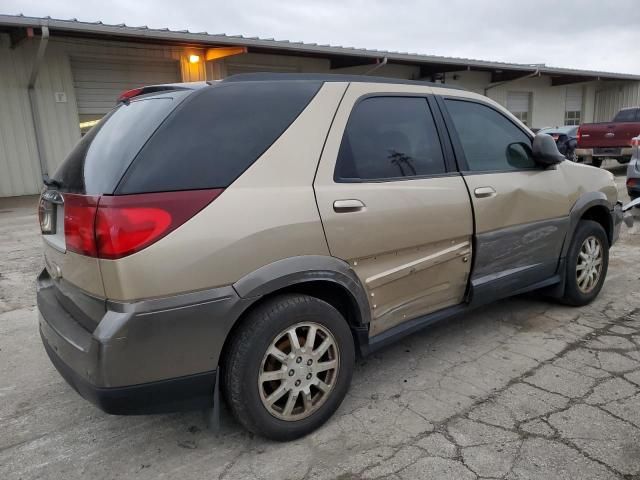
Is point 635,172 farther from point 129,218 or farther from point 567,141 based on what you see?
point 567,141

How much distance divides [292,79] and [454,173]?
1.22 m

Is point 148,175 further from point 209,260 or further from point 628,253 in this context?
point 628,253

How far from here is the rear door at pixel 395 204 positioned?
8.46 feet

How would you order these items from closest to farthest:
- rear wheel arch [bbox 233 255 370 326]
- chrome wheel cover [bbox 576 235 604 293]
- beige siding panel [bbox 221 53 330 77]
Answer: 1. rear wheel arch [bbox 233 255 370 326]
2. chrome wheel cover [bbox 576 235 604 293]
3. beige siding panel [bbox 221 53 330 77]

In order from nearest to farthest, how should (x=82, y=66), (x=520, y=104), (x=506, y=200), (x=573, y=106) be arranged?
(x=506, y=200) → (x=82, y=66) → (x=520, y=104) → (x=573, y=106)

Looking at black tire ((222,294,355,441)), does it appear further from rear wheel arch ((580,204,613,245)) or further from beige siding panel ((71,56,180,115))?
beige siding panel ((71,56,180,115))

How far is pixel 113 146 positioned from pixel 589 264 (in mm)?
3807

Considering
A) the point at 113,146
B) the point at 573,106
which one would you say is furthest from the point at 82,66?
the point at 573,106

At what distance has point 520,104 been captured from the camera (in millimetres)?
22406

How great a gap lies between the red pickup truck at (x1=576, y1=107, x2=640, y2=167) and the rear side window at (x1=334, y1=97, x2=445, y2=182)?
40.8 feet

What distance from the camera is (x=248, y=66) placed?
14.0 metres

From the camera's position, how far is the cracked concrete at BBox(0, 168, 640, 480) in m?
2.31

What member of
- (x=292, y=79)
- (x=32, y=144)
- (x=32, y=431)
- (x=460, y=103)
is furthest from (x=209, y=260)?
(x=32, y=144)

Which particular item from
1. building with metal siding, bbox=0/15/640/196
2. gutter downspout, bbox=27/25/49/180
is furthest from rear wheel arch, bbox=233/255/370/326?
gutter downspout, bbox=27/25/49/180
